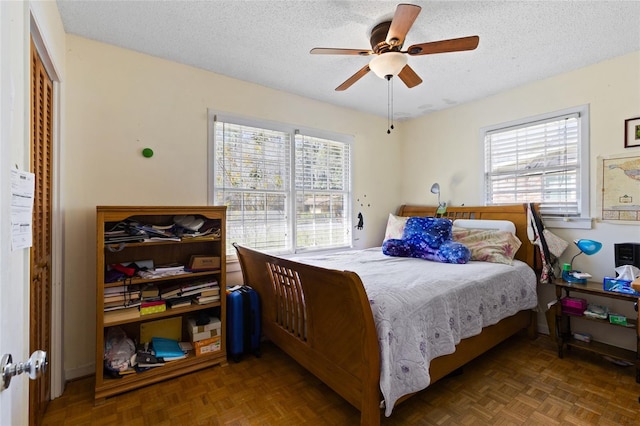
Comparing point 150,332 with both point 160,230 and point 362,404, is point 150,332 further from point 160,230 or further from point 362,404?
point 362,404

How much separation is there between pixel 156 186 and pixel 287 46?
1.56 metres

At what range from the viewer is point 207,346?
2.35 metres

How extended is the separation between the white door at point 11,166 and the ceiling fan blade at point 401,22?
1543 mm

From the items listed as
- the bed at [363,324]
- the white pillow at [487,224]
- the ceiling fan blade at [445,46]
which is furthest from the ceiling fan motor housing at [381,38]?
the white pillow at [487,224]

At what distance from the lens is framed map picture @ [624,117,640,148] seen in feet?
8.02

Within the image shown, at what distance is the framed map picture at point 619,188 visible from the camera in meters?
2.45

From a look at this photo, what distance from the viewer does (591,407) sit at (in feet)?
6.08

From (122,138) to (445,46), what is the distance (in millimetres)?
2437

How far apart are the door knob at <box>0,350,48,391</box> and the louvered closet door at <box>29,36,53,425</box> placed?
3.38 ft

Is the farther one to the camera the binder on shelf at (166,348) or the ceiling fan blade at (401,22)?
the binder on shelf at (166,348)

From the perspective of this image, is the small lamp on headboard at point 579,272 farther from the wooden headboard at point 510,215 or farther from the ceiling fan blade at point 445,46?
the ceiling fan blade at point 445,46

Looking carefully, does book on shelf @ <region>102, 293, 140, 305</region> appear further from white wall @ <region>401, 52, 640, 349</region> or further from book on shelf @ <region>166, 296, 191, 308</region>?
white wall @ <region>401, 52, 640, 349</region>

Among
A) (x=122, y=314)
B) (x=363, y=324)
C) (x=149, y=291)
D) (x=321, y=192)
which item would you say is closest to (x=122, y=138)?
(x=149, y=291)

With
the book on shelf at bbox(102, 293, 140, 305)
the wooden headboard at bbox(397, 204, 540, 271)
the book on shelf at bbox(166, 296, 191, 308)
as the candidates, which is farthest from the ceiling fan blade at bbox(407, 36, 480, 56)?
the book on shelf at bbox(102, 293, 140, 305)
